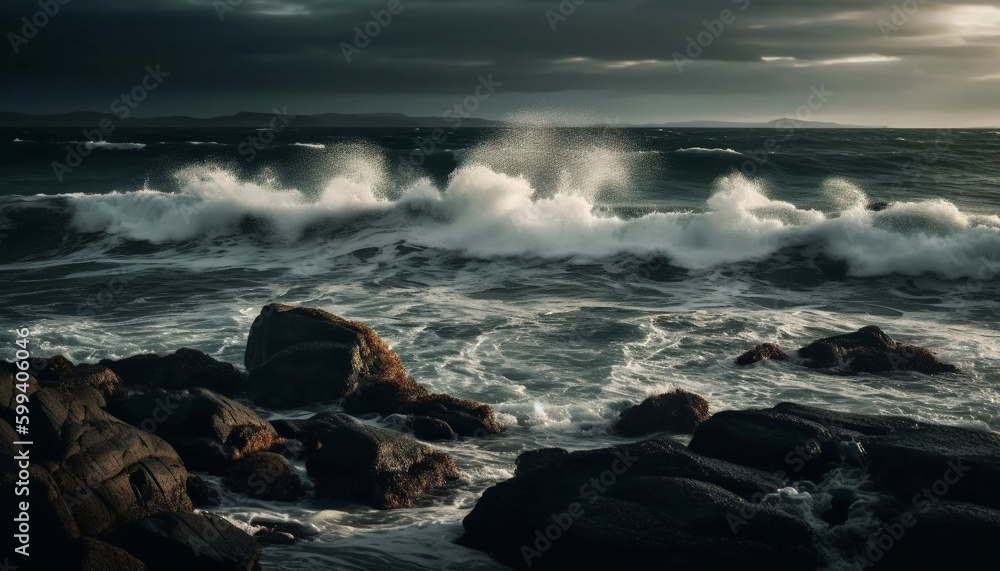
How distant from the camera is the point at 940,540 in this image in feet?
23.0

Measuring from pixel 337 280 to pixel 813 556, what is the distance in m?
17.2

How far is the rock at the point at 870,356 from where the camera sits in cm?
1397

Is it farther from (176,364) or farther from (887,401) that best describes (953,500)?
(176,364)

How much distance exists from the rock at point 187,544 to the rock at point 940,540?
516 centimetres

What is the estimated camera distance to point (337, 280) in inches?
898

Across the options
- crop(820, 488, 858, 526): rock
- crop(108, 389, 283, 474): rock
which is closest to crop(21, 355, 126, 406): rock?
crop(108, 389, 283, 474): rock

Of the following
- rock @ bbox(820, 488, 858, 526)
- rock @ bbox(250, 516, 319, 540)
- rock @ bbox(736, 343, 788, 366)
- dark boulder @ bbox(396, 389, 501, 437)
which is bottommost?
rock @ bbox(250, 516, 319, 540)

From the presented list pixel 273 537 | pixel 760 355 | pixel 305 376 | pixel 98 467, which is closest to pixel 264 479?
pixel 273 537

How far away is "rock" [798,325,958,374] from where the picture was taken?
45.8 ft

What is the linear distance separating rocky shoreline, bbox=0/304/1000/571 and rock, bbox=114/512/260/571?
0.04ft

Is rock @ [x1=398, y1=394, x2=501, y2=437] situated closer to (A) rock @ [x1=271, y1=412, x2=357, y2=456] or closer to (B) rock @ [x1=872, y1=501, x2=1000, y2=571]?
(A) rock @ [x1=271, y1=412, x2=357, y2=456]

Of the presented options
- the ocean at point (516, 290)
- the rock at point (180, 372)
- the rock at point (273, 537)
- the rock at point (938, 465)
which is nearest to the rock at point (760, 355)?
the ocean at point (516, 290)

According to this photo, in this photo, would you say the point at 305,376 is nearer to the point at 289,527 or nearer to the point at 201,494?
the point at 201,494

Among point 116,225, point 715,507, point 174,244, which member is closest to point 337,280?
point 174,244
